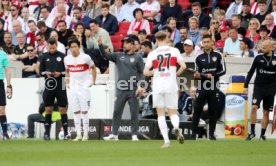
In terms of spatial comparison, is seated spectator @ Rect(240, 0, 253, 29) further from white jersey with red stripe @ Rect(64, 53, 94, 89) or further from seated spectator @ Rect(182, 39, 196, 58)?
white jersey with red stripe @ Rect(64, 53, 94, 89)

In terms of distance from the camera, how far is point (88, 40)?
29812mm

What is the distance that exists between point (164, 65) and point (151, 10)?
11532 millimetres

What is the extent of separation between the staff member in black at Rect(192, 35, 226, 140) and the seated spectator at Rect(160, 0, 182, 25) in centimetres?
694

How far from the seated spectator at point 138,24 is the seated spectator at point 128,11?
1.17 meters

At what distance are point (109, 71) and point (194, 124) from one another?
4.34 metres

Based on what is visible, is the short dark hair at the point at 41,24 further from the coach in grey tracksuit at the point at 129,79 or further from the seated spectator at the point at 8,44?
the coach in grey tracksuit at the point at 129,79

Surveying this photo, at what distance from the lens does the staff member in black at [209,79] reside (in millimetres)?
24062

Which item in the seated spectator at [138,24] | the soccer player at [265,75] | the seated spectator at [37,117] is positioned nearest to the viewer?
the soccer player at [265,75]

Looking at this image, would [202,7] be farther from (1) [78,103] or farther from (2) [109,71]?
(1) [78,103]

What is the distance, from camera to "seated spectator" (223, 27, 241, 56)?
2758 cm

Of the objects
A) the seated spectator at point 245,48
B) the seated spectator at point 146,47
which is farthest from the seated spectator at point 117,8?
the seated spectator at point 245,48

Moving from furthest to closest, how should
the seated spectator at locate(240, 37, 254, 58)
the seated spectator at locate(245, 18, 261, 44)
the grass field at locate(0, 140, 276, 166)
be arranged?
1. the seated spectator at locate(245, 18, 261, 44)
2. the seated spectator at locate(240, 37, 254, 58)
3. the grass field at locate(0, 140, 276, 166)

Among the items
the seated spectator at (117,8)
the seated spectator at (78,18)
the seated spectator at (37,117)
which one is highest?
the seated spectator at (117,8)

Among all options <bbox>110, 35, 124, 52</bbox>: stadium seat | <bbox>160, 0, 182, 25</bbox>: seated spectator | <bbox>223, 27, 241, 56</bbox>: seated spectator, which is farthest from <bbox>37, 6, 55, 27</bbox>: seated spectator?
<bbox>223, 27, 241, 56</bbox>: seated spectator
